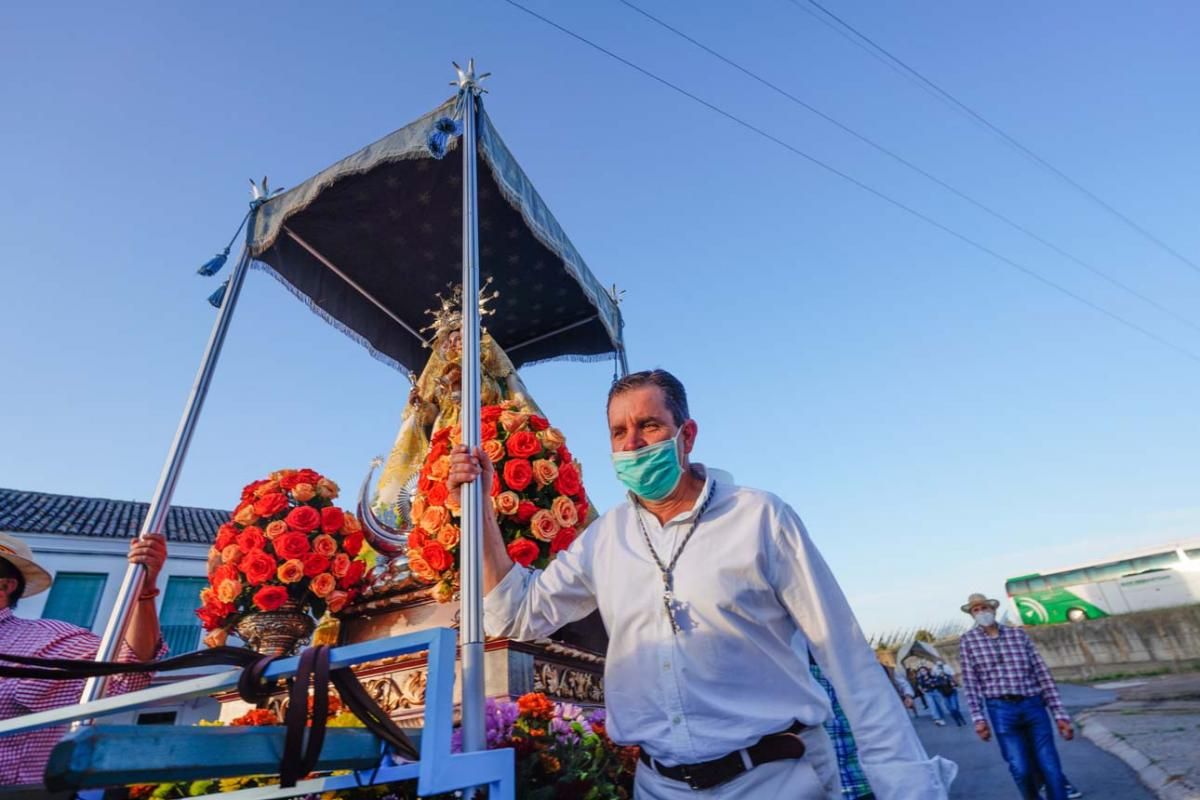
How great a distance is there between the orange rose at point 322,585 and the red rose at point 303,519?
30 cm

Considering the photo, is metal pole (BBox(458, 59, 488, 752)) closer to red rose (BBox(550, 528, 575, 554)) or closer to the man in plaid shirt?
red rose (BBox(550, 528, 575, 554))

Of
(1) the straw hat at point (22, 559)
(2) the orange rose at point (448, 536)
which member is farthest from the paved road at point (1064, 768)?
(1) the straw hat at point (22, 559)

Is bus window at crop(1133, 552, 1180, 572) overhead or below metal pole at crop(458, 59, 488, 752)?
overhead

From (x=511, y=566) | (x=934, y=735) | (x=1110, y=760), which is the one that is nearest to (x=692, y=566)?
(x=511, y=566)

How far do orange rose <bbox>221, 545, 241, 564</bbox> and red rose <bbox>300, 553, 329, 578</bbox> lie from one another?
0.39 meters

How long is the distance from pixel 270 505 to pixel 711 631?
310 cm

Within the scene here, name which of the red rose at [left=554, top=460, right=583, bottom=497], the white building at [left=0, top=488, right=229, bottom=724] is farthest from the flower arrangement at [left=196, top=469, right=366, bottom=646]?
the white building at [left=0, top=488, right=229, bottom=724]

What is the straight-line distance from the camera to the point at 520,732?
2111 mm

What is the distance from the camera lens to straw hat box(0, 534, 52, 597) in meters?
2.93

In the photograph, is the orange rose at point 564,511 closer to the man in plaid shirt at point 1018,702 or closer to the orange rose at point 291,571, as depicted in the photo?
the orange rose at point 291,571

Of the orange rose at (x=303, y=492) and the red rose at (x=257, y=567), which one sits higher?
the orange rose at (x=303, y=492)

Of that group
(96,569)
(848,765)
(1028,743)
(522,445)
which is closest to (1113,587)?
(1028,743)

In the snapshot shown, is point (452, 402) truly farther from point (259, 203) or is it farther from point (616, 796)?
point (616, 796)

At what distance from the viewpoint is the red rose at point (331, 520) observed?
12.7ft
